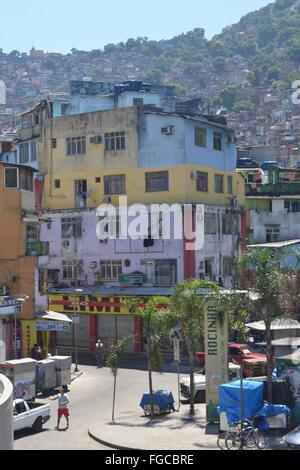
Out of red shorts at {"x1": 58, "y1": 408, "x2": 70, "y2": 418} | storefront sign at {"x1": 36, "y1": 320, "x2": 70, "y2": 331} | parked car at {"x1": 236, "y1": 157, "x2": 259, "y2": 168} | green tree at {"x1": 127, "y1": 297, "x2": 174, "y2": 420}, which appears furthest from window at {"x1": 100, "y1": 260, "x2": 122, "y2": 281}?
parked car at {"x1": 236, "y1": 157, "x2": 259, "y2": 168}

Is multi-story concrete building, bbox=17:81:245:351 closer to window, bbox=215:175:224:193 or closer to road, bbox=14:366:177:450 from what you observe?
window, bbox=215:175:224:193

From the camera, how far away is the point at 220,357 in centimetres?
2566

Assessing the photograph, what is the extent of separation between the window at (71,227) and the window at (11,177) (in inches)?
393

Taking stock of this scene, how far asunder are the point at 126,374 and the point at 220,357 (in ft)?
42.8

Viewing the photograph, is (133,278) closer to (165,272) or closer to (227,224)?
(165,272)

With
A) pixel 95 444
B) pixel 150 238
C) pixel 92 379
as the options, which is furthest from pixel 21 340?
pixel 95 444

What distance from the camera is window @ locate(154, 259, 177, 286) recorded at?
4562 centimetres

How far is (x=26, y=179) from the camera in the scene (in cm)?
4028

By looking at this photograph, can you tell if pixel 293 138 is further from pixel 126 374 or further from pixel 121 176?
pixel 126 374

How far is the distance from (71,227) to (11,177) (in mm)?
10378

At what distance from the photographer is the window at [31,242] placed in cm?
4001

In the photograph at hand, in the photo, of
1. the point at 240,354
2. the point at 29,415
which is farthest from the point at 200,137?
the point at 29,415

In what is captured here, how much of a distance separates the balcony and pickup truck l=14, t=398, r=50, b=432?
3562 centimetres
